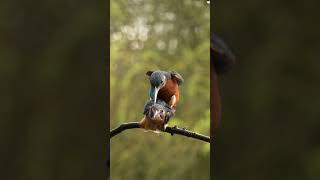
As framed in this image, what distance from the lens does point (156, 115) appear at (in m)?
1.91

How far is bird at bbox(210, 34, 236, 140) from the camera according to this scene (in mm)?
1859

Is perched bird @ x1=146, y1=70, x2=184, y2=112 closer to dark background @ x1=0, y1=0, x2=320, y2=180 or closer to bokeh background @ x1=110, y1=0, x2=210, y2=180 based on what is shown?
A: bokeh background @ x1=110, y1=0, x2=210, y2=180

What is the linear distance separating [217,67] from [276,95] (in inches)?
10.5

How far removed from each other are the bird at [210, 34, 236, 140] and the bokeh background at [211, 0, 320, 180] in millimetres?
85

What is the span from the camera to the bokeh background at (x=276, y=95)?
1.71 m

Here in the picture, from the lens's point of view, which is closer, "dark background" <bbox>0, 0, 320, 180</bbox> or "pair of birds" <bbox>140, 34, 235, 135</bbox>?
"dark background" <bbox>0, 0, 320, 180</bbox>

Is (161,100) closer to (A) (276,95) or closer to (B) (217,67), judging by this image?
(B) (217,67)

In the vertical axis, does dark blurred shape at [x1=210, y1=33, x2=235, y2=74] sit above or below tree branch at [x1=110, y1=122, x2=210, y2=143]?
above

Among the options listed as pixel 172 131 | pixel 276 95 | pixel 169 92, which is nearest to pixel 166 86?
pixel 169 92

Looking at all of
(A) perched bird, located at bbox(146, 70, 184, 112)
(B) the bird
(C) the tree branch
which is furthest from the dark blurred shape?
(C) the tree branch
